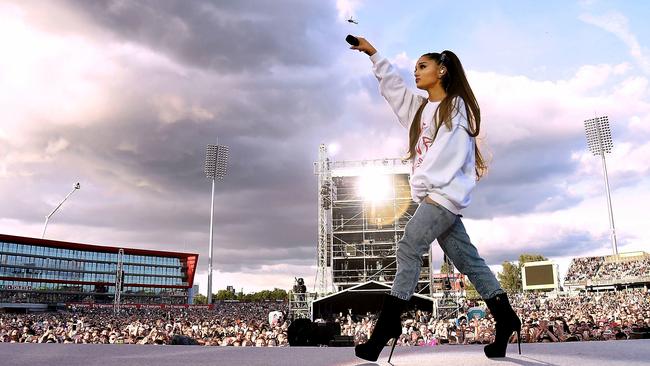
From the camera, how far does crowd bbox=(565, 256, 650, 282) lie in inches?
2115

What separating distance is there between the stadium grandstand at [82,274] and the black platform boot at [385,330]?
67772mm

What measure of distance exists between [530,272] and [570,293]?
4.84 m

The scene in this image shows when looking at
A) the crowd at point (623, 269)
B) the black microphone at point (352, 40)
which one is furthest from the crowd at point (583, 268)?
the black microphone at point (352, 40)

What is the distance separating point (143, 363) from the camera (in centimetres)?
249

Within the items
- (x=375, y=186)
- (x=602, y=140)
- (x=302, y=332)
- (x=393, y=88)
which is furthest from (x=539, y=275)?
(x=393, y=88)

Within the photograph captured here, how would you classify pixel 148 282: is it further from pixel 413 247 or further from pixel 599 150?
pixel 413 247

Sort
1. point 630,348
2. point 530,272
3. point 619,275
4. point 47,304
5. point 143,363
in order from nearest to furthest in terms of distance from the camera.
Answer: point 143,363, point 630,348, point 619,275, point 530,272, point 47,304

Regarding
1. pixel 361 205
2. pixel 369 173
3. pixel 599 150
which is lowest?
pixel 361 205

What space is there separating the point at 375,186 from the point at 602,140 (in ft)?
118

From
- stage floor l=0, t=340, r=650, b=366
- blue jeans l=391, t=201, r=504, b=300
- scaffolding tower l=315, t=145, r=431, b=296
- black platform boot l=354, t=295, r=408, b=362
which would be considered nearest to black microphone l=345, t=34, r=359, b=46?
blue jeans l=391, t=201, r=504, b=300

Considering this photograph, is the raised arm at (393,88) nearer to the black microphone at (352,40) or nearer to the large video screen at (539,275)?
the black microphone at (352,40)

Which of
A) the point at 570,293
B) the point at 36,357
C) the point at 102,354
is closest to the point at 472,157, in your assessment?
the point at 102,354

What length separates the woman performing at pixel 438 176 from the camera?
2596mm

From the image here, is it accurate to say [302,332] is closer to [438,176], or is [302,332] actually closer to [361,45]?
[438,176]
